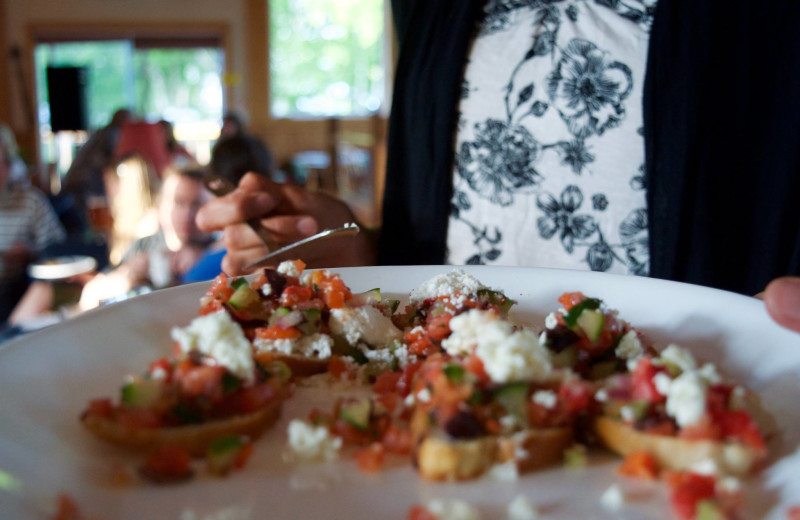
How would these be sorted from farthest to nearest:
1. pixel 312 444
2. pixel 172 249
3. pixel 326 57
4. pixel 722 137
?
pixel 326 57 → pixel 172 249 → pixel 722 137 → pixel 312 444

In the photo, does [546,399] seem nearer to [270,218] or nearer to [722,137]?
[270,218]

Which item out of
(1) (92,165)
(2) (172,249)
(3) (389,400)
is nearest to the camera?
(3) (389,400)

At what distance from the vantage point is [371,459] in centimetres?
66

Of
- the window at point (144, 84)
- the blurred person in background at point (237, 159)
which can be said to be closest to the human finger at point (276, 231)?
the blurred person in background at point (237, 159)

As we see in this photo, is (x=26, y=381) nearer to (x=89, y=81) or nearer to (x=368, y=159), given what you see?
(x=368, y=159)

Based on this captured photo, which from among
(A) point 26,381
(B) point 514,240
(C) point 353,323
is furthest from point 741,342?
(A) point 26,381

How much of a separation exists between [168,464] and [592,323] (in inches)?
19.3

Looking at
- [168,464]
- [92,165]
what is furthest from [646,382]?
[92,165]

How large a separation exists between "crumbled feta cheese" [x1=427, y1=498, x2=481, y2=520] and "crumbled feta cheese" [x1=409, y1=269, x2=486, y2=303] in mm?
372

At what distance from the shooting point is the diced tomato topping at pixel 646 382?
67cm

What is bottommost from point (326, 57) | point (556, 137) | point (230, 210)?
point (230, 210)

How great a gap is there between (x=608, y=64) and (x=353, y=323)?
851 millimetres

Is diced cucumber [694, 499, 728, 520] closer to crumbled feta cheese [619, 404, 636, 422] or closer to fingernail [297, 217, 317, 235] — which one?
crumbled feta cheese [619, 404, 636, 422]

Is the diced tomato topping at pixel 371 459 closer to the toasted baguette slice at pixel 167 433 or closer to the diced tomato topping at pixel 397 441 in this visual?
the diced tomato topping at pixel 397 441
